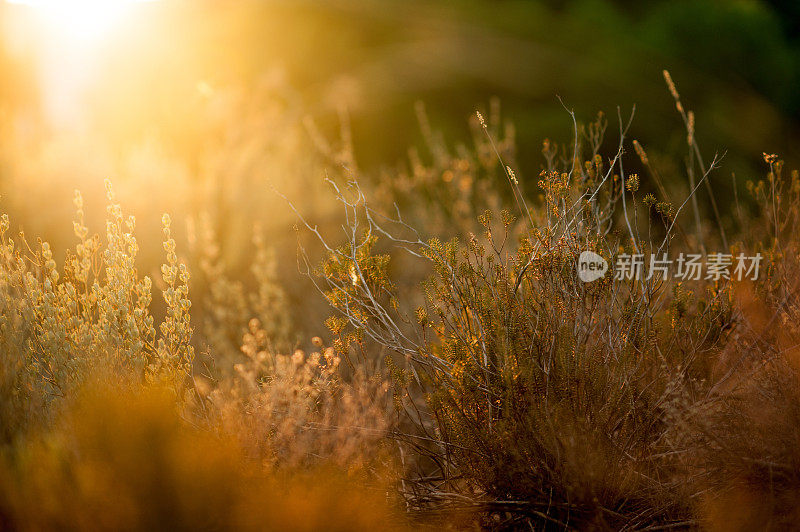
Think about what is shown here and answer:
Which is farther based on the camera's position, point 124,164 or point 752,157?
point 752,157

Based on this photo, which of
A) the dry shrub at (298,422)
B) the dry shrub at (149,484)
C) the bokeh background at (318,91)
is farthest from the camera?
the bokeh background at (318,91)

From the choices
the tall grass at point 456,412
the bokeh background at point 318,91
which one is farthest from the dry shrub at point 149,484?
the bokeh background at point 318,91

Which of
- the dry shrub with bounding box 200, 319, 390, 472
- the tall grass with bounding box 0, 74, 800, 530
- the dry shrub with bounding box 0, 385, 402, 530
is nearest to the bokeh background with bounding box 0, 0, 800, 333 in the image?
the tall grass with bounding box 0, 74, 800, 530

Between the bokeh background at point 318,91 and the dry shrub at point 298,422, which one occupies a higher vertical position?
the bokeh background at point 318,91

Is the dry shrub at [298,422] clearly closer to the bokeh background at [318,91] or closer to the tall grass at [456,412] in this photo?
the tall grass at [456,412]

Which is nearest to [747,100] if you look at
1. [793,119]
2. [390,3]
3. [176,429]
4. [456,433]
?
[793,119]

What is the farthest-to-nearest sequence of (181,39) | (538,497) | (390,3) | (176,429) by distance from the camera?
(390,3) < (181,39) < (538,497) < (176,429)

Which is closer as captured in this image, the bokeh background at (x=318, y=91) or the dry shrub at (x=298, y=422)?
the dry shrub at (x=298, y=422)

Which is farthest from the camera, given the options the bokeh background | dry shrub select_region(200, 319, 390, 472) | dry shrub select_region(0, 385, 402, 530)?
the bokeh background

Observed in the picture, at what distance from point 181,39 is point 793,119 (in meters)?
6.02

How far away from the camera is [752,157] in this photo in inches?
232

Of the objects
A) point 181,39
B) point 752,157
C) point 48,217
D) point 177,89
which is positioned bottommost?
point 752,157

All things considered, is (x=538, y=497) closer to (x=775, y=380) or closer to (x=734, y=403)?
(x=734, y=403)

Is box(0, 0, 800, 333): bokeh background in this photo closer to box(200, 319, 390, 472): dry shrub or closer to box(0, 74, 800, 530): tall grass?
box(0, 74, 800, 530): tall grass
